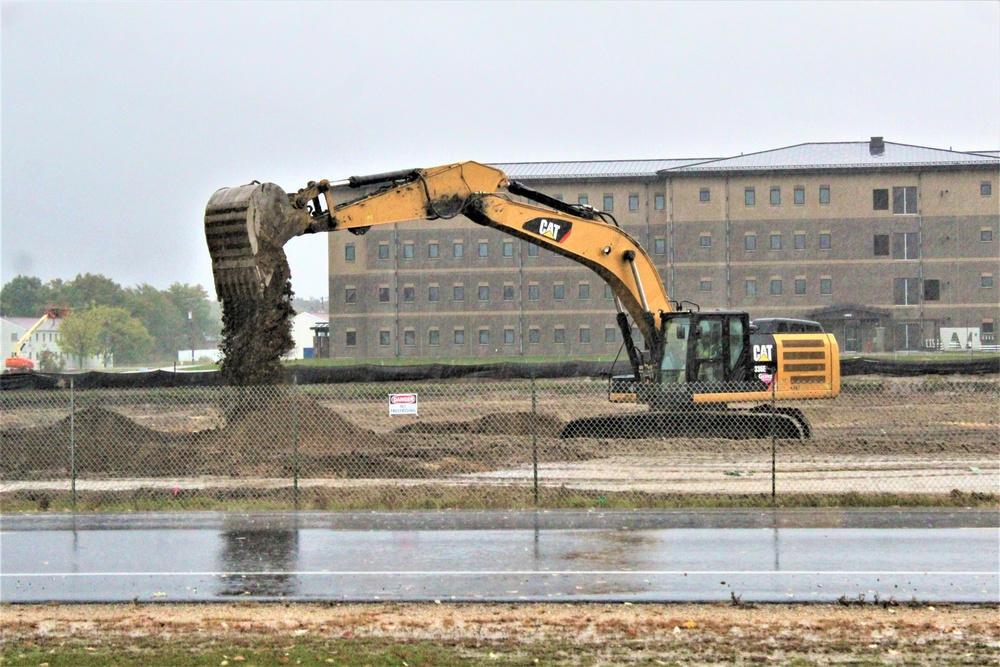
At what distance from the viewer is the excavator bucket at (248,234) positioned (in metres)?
20.3

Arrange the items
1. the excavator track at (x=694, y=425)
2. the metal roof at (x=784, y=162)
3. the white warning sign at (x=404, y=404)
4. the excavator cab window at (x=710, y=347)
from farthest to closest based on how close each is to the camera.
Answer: the metal roof at (x=784, y=162) → the excavator cab window at (x=710, y=347) → the excavator track at (x=694, y=425) → the white warning sign at (x=404, y=404)

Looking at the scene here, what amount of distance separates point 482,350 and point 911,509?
56564 millimetres

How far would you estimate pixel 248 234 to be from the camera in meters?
20.3

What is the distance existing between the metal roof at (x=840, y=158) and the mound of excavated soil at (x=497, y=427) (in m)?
45.0

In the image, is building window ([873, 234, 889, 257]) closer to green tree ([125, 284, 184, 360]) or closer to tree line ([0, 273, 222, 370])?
tree line ([0, 273, 222, 370])

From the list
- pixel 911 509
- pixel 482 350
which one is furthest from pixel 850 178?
pixel 911 509

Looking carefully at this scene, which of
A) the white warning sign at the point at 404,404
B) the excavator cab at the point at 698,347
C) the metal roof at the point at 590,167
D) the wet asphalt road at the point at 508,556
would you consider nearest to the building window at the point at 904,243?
the metal roof at the point at 590,167

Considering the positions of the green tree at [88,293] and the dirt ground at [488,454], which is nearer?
the dirt ground at [488,454]

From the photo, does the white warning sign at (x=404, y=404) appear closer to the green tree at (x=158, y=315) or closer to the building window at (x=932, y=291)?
the building window at (x=932, y=291)

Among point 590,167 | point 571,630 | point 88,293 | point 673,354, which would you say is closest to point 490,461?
point 673,354

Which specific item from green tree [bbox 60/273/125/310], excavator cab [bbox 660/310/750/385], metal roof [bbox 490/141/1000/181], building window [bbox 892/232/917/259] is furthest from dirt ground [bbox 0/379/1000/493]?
green tree [bbox 60/273/125/310]

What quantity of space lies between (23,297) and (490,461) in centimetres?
10278

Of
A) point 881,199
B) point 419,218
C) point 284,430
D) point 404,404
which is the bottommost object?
point 284,430

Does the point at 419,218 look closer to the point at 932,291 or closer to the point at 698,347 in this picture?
the point at 698,347
